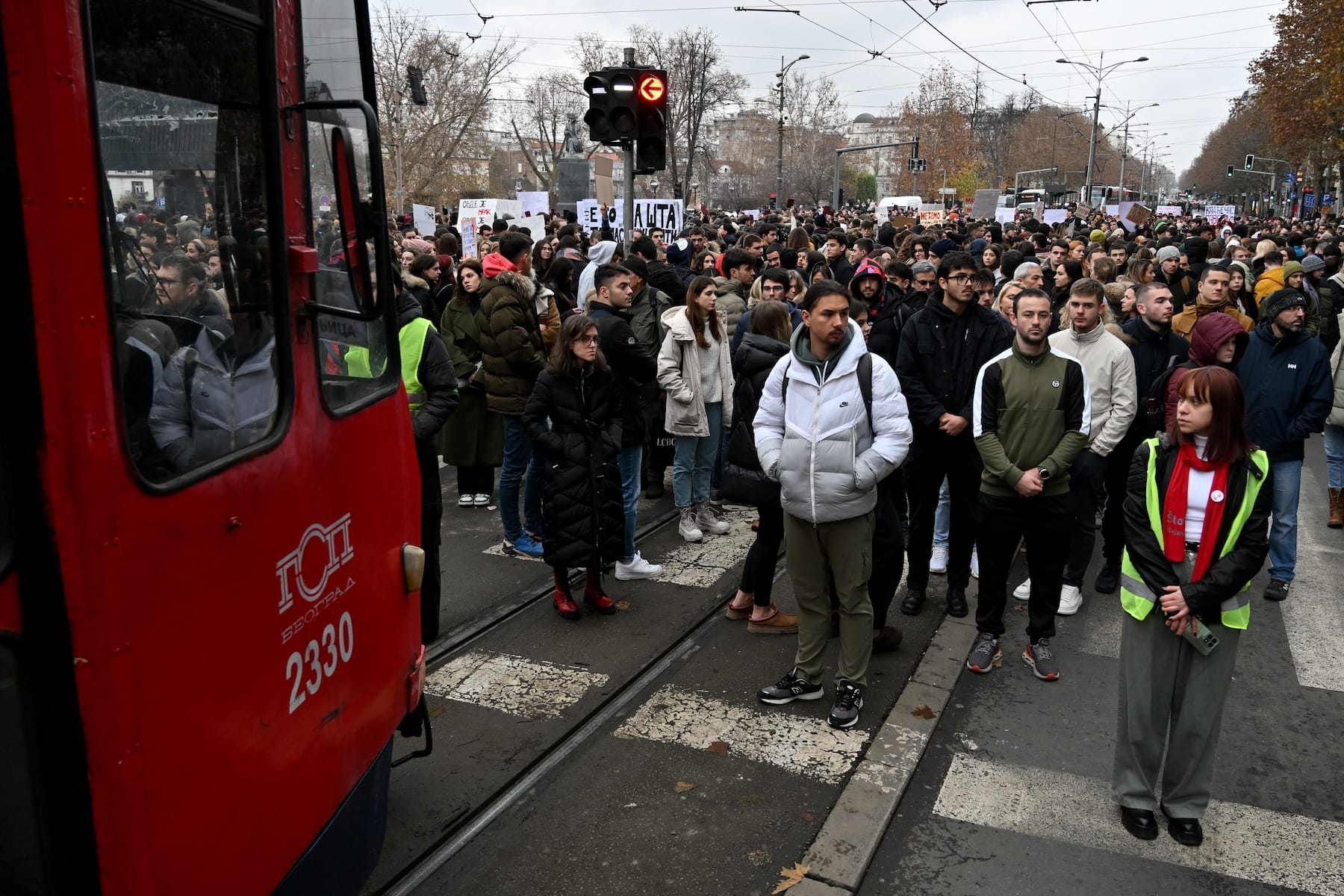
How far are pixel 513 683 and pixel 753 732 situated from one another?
50.0 inches

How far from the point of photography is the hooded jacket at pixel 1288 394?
6633 millimetres

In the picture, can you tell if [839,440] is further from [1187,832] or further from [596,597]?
[596,597]

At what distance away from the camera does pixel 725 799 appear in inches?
175

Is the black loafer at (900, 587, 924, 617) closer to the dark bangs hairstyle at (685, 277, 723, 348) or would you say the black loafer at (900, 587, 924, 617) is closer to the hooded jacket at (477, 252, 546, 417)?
the dark bangs hairstyle at (685, 277, 723, 348)

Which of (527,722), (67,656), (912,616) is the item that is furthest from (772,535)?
(67,656)

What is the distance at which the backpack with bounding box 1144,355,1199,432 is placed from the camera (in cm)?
632

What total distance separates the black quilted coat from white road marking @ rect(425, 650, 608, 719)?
665 mm

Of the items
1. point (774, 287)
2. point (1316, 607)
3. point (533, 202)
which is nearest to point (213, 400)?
point (774, 287)

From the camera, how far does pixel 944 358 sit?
630 cm

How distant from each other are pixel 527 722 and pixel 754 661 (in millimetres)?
1332

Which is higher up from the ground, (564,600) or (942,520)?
(942,520)

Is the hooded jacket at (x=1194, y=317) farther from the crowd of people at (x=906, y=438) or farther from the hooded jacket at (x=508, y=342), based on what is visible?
the hooded jacket at (x=508, y=342)

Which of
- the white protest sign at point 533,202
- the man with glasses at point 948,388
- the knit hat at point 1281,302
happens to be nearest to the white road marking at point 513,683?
the man with glasses at point 948,388

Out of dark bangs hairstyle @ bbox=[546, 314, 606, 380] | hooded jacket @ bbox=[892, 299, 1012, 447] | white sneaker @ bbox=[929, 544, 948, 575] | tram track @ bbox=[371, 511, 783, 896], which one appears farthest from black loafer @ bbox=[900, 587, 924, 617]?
dark bangs hairstyle @ bbox=[546, 314, 606, 380]
